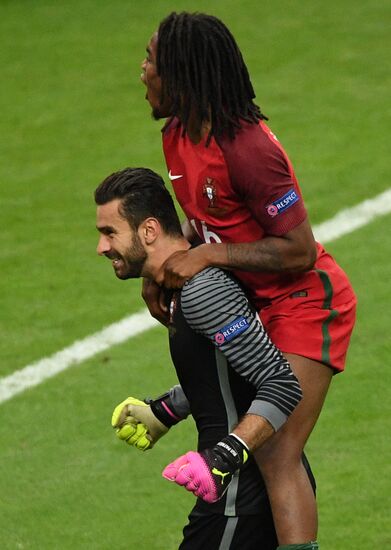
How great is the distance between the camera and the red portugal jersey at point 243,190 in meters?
5.51

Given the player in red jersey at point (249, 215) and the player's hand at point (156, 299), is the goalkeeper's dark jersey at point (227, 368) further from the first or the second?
the player's hand at point (156, 299)

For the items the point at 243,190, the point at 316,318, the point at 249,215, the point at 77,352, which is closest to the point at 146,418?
the point at 316,318

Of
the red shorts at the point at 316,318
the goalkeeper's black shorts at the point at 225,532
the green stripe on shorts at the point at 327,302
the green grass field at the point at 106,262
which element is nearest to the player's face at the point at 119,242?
the red shorts at the point at 316,318

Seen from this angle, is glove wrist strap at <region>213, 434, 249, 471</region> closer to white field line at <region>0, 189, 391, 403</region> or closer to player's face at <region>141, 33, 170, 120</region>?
player's face at <region>141, 33, 170, 120</region>

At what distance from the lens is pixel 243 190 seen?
18.2 ft

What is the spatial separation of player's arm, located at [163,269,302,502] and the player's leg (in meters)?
0.32

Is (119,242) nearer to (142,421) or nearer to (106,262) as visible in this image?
(142,421)

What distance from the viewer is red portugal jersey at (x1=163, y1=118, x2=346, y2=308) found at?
18.1 feet

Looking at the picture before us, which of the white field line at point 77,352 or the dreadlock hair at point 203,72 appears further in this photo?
the white field line at point 77,352

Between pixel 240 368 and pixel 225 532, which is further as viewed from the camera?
pixel 225 532

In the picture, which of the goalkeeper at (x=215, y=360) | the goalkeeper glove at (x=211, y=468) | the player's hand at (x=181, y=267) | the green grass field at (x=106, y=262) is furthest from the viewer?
the green grass field at (x=106, y=262)

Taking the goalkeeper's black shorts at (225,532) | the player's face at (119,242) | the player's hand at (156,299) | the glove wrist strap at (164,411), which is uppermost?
the player's face at (119,242)

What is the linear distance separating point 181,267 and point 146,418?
0.90 m

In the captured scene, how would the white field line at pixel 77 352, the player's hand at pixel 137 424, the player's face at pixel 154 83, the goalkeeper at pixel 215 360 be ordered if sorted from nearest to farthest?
the goalkeeper at pixel 215 360, the player's face at pixel 154 83, the player's hand at pixel 137 424, the white field line at pixel 77 352
